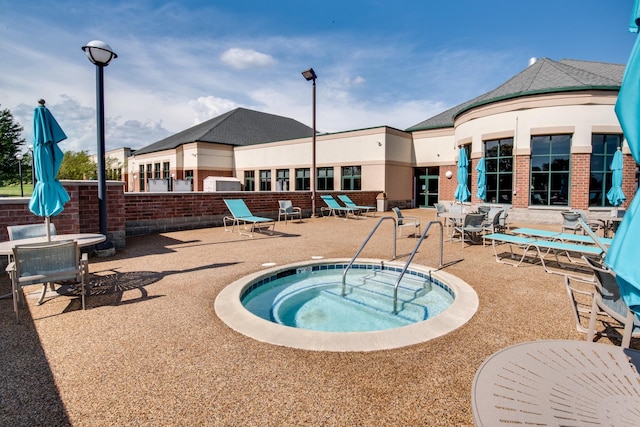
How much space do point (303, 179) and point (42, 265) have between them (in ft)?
73.3

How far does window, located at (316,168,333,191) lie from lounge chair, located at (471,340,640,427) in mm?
22731

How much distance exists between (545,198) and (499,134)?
348 centimetres

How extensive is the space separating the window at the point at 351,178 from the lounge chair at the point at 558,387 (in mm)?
20953

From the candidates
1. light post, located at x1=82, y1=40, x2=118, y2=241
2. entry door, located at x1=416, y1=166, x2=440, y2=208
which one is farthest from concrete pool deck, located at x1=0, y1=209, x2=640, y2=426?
entry door, located at x1=416, y1=166, x2=440, y2=208

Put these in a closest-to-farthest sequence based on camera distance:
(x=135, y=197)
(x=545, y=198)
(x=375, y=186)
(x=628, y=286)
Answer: (x=628, y=286) → (x=135, y=197) → (x=545, y=198) → (x=375, y=186)

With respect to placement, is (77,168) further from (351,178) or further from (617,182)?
(617,182)

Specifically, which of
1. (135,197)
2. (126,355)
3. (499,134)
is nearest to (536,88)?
(499,134)

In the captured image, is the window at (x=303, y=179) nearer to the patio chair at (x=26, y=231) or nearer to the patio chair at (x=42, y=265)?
the patio chair at (x=26, y=231)

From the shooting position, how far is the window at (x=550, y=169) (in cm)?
1458

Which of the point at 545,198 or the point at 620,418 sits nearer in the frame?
the point at 620,418

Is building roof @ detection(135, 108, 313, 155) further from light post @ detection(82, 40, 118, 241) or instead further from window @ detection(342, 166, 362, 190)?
light post @ detection(82, 40, 118, 241)

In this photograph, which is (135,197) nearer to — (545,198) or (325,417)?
(325,417)

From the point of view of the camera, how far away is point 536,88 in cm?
1577

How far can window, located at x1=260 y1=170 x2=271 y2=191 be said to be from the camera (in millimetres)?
28969
